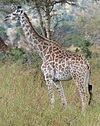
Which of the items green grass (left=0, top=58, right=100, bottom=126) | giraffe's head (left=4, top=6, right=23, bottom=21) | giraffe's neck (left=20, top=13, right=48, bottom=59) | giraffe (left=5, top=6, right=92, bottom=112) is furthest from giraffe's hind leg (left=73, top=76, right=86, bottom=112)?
giraffe's head (left=4, top=6, right=23, bottom=21)

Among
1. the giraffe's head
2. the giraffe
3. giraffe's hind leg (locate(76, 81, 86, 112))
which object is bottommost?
giraffe's hind leg (locate(76, 81, 86, 112))

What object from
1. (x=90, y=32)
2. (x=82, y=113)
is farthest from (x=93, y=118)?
(x=90, y=32)

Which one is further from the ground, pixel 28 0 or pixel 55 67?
pixel 55 67

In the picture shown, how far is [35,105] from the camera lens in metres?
6.98

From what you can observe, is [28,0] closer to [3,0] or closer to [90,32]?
[3,0]

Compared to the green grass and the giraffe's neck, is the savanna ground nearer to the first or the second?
the green grass

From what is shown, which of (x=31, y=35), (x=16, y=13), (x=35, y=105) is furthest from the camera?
(x=31, y=35)

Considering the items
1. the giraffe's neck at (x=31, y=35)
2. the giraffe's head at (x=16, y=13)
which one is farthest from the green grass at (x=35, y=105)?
the giraffe's head at (x=16, y=13)

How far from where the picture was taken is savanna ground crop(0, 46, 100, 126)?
5.93 metres

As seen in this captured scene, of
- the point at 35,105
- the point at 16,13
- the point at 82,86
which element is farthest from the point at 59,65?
the point at 16,13

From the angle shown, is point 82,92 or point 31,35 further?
point 31,35

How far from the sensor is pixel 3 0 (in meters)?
17.2

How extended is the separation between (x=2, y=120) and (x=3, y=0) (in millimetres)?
12194

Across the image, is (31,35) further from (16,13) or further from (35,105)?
(35,105)
